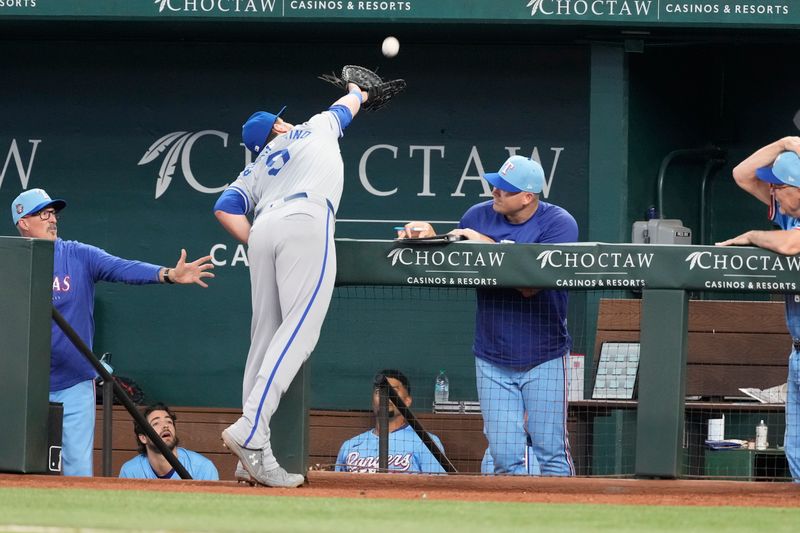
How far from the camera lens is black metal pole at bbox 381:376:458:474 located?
25.7ft

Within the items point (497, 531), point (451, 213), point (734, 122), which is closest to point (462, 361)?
point (451, 213)

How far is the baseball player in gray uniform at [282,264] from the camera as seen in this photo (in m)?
6.20

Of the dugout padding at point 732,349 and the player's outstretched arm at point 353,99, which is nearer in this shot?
the player's outstretched arm at point 353,99

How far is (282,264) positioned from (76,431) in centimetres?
178

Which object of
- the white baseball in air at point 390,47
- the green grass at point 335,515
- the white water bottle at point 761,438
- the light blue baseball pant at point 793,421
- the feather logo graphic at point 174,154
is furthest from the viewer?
the feather logo graphic at point 174,154

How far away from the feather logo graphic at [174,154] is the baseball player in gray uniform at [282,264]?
3866 millimetres

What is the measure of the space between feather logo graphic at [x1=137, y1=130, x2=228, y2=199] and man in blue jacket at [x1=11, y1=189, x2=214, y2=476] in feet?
8.54

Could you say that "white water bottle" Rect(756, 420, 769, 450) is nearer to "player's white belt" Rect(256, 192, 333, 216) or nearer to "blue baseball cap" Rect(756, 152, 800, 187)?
"blue baseball cap" Rect(756, 152, 800, 187)

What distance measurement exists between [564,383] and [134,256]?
14.6 feet

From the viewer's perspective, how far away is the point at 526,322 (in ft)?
22.3

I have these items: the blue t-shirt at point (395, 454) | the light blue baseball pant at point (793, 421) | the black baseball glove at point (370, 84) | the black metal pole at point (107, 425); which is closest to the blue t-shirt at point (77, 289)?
the black metal pole at point (107, 425)

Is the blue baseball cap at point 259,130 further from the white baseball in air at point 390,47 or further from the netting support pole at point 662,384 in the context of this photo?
the white baseball in air at point 390,47

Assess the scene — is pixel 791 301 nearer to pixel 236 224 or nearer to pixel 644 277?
pixel 644 277

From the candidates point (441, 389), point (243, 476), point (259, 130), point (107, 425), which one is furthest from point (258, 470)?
point (441, 389)
